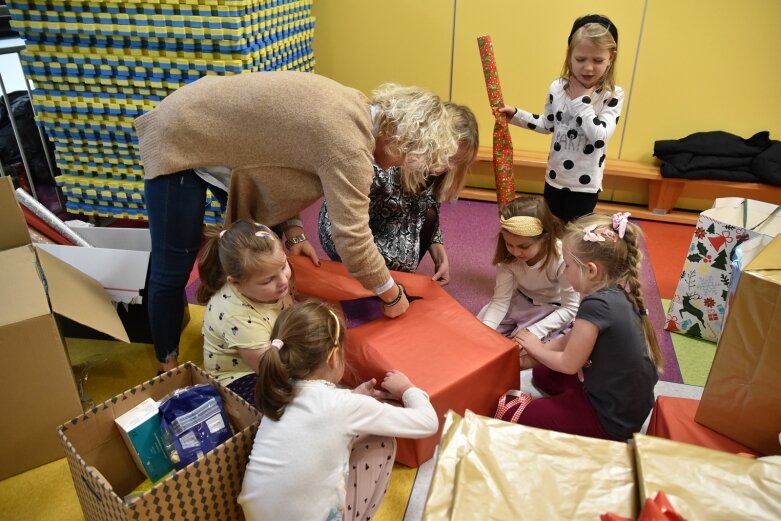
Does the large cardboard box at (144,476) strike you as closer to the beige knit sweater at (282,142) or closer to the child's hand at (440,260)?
the beige knit sweater at (282,142)

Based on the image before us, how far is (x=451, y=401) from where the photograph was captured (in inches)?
69.5

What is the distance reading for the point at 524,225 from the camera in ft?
7.07

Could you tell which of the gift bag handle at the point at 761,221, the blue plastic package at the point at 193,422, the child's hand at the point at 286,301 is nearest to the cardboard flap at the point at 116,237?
the child's hand at the point at 286,301

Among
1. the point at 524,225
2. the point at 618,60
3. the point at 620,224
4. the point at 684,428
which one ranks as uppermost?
the point at 618,60

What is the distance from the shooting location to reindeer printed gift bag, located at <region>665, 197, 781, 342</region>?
2236 millimetres

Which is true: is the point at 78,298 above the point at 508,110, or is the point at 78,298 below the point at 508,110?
below

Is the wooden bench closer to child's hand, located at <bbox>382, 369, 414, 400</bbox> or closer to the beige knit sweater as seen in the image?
the beige knit sweater

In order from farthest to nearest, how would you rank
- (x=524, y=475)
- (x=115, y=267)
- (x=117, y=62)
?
(x=117, y=62) < (x=115, y=267) < (x=524, y=475)

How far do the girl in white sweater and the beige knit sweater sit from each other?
1.12 ft

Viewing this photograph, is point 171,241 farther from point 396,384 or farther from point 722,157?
point 722,157

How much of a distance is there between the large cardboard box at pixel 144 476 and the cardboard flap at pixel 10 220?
68cm

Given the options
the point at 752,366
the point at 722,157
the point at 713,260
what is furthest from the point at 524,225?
the point at 722,157

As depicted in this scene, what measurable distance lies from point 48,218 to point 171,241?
0.70m

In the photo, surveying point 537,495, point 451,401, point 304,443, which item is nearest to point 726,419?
point 451,401
